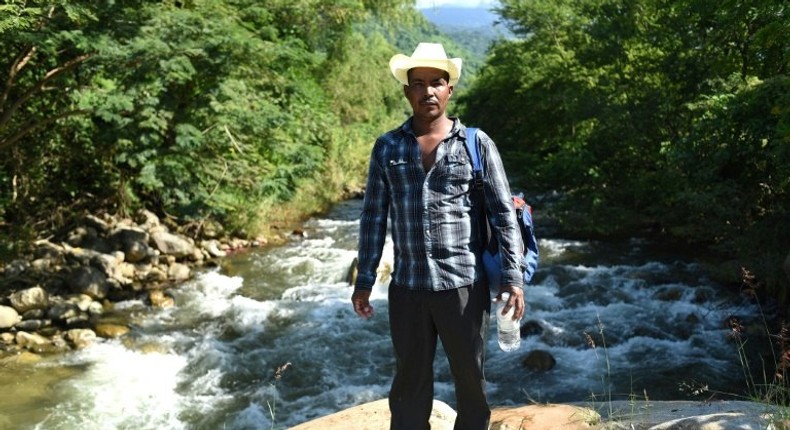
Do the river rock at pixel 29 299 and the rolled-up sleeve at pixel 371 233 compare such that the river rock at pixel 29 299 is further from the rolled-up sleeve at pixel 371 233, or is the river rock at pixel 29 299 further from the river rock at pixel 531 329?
the rolled-up sleeve at pixel 371 233

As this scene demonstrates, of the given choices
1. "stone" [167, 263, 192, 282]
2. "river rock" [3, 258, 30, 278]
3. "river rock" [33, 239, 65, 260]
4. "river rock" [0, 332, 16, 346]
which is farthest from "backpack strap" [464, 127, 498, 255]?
"river rock" [33, 239, 65, 260]

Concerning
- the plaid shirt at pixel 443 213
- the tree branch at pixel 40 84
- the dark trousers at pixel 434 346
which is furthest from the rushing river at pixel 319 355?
the tree branch at pixel 40 84

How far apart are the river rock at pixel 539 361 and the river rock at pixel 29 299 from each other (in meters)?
6.43

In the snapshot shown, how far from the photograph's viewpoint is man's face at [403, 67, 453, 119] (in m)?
2.59

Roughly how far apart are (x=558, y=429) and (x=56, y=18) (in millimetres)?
7283

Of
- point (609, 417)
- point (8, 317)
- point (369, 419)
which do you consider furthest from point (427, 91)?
Answer: point (8, 317)

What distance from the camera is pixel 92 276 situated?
32.8ft

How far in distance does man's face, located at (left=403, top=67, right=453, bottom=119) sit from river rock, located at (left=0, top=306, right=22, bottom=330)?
780 cm

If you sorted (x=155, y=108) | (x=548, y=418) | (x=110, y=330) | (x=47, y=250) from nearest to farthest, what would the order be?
1. (x=548, y=418)
2. (x=110, y=330)
3. (x=155, y=108)
4. (x=47, y=250)

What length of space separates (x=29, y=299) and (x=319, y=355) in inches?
163

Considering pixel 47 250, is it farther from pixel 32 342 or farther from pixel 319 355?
pixel 319 355

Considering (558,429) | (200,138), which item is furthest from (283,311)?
(558,429)

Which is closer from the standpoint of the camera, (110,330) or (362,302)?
(362,302)

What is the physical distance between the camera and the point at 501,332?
2.66m
